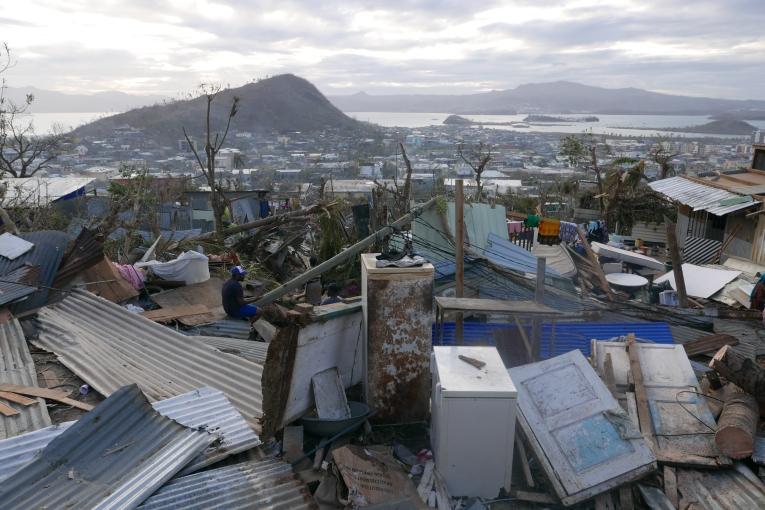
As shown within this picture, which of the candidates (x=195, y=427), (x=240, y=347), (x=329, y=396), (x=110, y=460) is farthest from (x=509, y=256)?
(x=110, y=460)

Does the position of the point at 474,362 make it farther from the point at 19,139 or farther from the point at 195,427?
the point at 19,139

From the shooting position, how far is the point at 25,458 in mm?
3945

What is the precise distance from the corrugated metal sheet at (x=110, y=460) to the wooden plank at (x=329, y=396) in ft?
4.16

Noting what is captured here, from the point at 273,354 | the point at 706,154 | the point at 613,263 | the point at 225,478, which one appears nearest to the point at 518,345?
the point at 273,354

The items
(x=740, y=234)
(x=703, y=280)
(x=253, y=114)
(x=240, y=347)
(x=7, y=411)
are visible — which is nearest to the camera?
(x=7, y=411)

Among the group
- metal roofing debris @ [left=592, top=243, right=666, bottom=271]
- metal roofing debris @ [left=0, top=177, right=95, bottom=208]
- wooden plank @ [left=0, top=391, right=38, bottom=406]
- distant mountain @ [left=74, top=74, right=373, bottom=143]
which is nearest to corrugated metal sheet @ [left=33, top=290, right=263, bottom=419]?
wooden plank @ [left=0, top=391, right=38, bottom=406]

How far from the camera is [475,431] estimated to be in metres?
4.76

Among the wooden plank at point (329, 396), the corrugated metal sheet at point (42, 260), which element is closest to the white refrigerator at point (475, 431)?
the wooden plank at point (329, 396)

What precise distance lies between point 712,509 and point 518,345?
3.01 m

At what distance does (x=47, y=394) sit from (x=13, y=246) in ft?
14.2

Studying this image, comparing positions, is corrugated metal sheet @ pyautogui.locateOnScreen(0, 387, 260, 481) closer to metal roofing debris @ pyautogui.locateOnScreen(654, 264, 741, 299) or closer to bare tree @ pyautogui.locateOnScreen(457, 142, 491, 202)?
metal roofing debris @ pyautogui.locateOnScreen(654, 264, 741, 299)

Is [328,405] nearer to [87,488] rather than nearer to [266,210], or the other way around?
[87,488]

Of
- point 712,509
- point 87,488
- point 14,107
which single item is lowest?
point 712,509

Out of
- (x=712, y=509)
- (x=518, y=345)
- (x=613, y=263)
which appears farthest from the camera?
(x=613, y=263)
